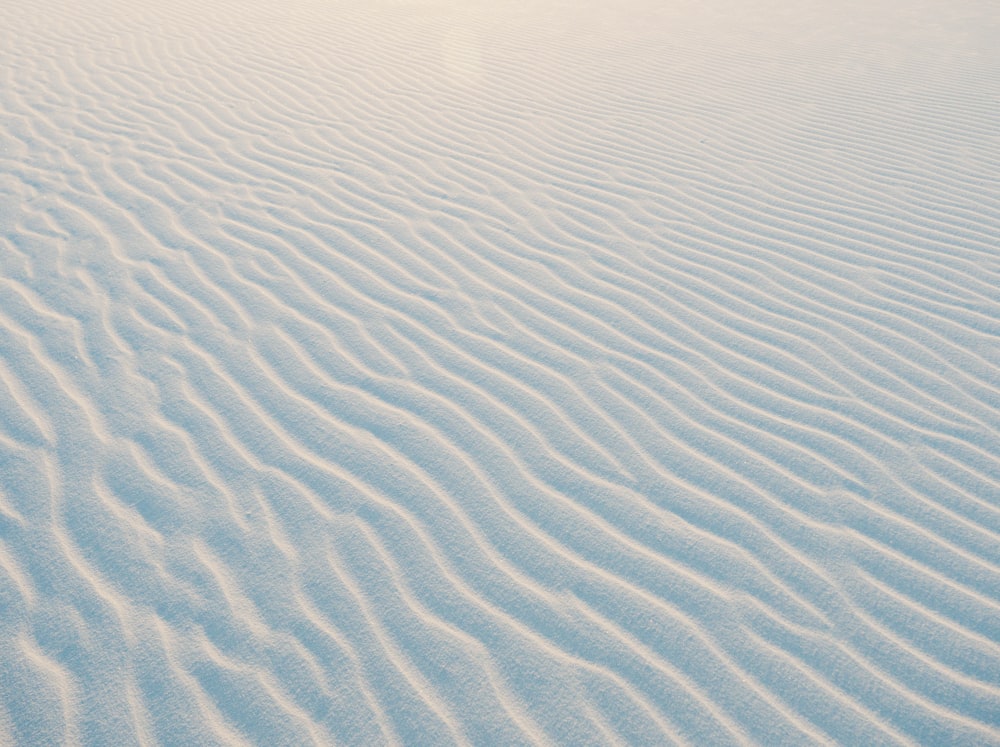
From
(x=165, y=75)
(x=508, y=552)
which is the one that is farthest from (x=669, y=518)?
(x=165, y=75)

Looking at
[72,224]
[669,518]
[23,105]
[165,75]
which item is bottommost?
[669,518]

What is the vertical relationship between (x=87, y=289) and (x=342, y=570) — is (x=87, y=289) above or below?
above

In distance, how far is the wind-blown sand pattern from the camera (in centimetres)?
222

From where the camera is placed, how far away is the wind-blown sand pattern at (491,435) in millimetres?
2219

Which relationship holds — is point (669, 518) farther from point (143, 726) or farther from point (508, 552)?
point (143, 726)

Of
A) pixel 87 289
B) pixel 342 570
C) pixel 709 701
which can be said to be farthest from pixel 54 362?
pixel 709 701

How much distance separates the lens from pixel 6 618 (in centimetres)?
231

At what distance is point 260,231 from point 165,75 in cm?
421

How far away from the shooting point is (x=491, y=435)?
3066 millimetres

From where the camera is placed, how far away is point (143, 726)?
208 centimetres

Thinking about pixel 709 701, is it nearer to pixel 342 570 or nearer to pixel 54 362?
pixel 342 570

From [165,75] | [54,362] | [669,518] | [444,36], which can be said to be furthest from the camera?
[444,36]

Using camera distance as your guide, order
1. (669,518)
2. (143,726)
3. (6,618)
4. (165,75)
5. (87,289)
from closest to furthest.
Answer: (143,726) → (6,618) → (669,518) → (87,289) → (165,75)

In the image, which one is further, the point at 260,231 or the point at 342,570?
the point at 260,231
